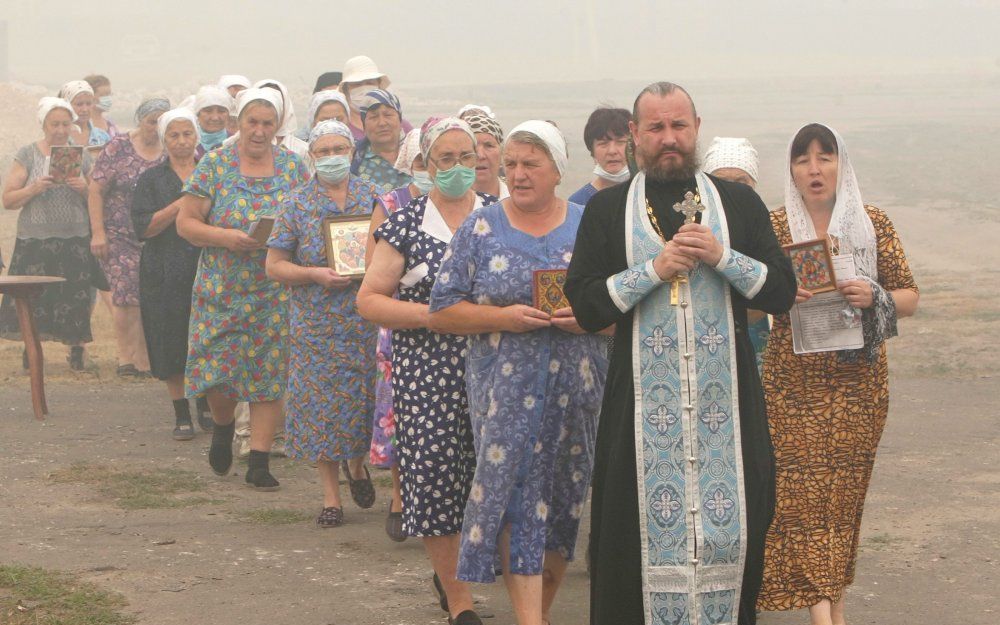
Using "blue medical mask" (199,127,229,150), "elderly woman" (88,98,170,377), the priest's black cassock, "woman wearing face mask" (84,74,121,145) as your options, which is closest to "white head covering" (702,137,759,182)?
the priest's black cassock

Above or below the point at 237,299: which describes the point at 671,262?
below

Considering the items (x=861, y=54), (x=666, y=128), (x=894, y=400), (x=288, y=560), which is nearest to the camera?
(x=666, y=128)

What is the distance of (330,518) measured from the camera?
8609 mm

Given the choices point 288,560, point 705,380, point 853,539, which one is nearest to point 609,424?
point 705,380

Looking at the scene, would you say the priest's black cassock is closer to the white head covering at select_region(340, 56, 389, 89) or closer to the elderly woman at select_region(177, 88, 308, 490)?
the elderly woman at select_region(177, 88, 308, 490)

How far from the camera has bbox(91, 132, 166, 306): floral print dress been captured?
12.7 meters

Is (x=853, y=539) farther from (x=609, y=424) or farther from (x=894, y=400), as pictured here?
(x=894, y=400)

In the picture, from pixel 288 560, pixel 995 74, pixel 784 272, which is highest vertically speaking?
pixel 995 74

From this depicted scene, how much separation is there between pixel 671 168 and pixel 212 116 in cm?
714

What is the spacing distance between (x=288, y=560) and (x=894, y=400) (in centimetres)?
619

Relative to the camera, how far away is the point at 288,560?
7895 millimetres

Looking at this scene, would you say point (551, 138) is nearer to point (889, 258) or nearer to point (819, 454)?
point (889, 258)

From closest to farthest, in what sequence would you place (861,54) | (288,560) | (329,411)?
1. (288,560)
2. (329,411)
3. (861,54)

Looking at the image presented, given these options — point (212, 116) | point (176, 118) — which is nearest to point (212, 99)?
point (212, 116)
